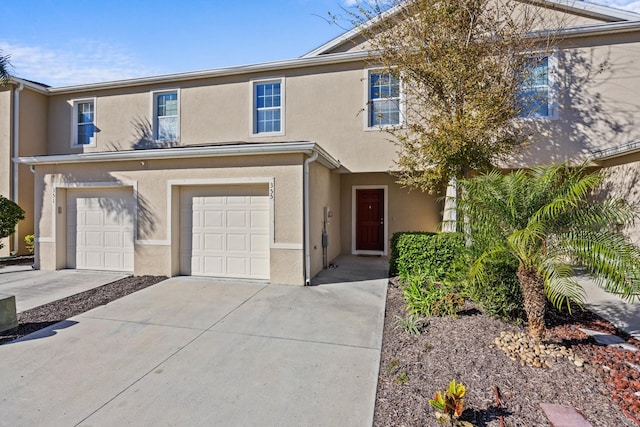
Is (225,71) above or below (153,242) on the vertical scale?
above

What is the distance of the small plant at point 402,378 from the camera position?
3466 millimetres

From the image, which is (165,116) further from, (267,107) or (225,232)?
(225,232)

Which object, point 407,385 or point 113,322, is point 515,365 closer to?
point 407,385

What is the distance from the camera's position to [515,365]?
3654 millimetres

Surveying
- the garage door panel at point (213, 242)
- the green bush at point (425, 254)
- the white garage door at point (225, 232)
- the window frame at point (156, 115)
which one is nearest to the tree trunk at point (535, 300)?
the green bush at point (425, 254)

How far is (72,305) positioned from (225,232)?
10.6ft

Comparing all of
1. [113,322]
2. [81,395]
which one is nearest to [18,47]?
[113,322]

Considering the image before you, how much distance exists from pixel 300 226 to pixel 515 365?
4739mm

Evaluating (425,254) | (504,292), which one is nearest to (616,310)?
(504,292)

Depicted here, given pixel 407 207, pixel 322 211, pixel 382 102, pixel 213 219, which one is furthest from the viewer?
pixel 407 207

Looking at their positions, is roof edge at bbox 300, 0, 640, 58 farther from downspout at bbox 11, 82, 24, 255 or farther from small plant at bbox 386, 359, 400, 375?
downspout at bbox 11, 82, 24, 255

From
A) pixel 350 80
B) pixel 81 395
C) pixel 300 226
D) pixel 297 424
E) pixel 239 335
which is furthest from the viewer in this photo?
pixel 350 80

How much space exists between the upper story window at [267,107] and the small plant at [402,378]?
8.22 metres

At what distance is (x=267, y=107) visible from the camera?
1034cm
